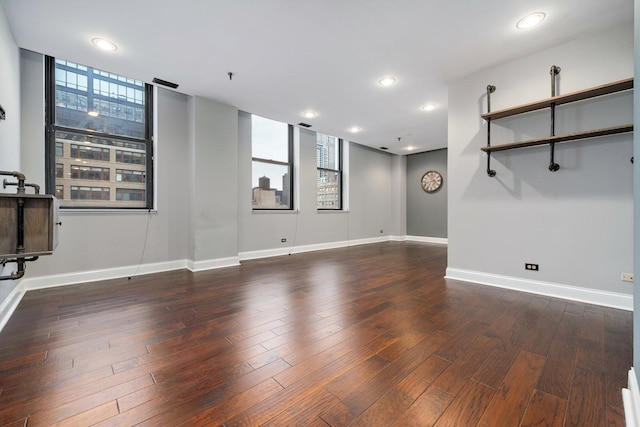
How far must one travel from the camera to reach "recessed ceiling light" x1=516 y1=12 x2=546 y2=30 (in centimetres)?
231

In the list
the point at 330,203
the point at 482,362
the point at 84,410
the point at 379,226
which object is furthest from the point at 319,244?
the point at 84,410

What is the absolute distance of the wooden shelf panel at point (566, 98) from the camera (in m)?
2.35

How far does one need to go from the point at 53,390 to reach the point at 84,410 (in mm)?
304

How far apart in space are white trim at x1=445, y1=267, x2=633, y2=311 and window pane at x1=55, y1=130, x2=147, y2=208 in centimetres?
455

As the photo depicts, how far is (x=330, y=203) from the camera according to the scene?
6.78 meters

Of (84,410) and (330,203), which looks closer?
(84,410)

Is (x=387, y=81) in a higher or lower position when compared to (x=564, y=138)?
higher

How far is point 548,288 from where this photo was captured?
2838 mm

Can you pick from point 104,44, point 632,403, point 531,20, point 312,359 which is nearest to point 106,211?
point 104,44

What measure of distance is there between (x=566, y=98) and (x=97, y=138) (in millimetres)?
5410

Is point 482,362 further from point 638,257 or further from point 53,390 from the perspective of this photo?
point 53,390

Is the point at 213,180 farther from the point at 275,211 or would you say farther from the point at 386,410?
the point at 386,410

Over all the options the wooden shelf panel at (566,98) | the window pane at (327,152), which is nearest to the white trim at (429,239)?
the window pane at (327,152)

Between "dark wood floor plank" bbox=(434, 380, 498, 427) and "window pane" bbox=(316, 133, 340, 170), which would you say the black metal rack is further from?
"window pane" bbox=(316, 133, 340, 170)
